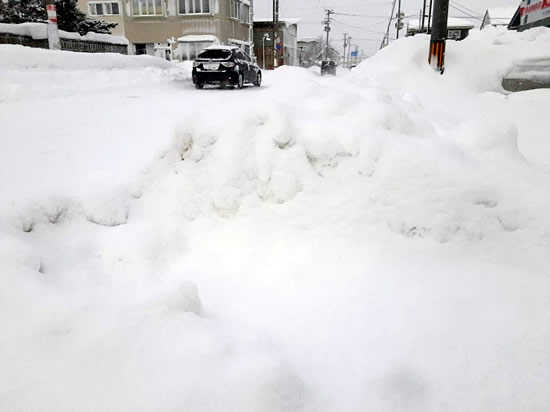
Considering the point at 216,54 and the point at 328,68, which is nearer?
the point at 216,54

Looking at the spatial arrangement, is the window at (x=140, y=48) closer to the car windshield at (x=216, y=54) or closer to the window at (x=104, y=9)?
the window at (x=104, y=9)

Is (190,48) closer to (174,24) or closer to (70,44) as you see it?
(174,24)

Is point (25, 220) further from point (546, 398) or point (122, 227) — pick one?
point (546, 398)

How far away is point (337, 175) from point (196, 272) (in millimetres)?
1671

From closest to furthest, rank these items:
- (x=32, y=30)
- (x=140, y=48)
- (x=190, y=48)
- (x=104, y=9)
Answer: (x=32, y=30) → (x=190, y=48) → (x=140, y=48) → (x=104, y=9)

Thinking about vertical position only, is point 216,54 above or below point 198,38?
below

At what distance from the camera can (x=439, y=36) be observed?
1196cm

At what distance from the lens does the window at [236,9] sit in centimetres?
3594

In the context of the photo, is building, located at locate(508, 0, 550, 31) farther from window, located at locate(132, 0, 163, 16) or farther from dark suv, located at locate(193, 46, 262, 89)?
window, located at locate(132, 0, 163, 16)

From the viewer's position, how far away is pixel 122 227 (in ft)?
11.7

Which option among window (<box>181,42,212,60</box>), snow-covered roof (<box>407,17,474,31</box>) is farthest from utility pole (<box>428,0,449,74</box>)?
snow-covered roof (<box>407,17,474,31</box>)

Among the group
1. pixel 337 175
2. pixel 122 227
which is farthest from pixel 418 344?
pixel 122 227

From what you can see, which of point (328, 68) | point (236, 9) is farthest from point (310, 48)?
point (328, 68)

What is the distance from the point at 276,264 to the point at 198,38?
34.1 m
